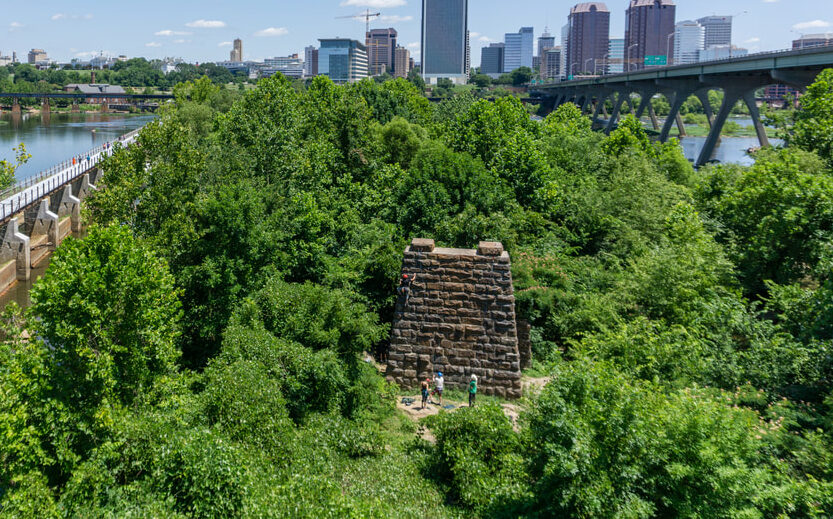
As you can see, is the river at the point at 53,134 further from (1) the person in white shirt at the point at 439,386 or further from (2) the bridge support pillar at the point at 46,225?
(1) the person in white shirt at the point at 439,386

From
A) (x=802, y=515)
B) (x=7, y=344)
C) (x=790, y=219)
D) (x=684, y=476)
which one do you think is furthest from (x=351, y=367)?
(x=790, y=219)

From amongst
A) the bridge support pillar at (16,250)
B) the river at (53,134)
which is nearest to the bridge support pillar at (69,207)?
the river at (53,134)

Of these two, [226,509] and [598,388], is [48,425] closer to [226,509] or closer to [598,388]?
[226,509]

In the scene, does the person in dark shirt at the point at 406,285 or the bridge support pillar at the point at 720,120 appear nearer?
the person in dark shirt at the point at 406,285

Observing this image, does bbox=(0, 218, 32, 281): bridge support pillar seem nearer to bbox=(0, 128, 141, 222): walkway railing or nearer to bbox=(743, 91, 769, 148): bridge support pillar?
bbox=(0, 128, 141, 222): walkway railing

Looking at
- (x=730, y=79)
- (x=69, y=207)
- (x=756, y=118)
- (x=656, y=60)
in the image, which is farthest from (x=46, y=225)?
(x=656, y=60)

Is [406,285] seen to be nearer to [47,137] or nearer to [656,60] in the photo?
[47,137]

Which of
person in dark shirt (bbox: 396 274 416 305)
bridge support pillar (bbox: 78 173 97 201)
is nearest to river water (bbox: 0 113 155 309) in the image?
bridge support pillar (bbox: 78 173 97 201)
